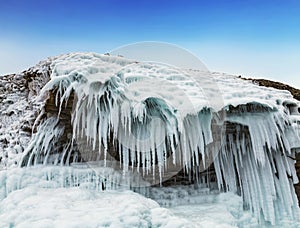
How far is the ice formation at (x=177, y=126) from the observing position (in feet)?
15.8

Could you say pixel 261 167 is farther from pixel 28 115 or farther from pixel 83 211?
pixel 28 115

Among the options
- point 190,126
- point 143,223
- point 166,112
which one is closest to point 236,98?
point 190,126

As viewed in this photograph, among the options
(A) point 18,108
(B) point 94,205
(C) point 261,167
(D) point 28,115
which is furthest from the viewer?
(A) point 18,108

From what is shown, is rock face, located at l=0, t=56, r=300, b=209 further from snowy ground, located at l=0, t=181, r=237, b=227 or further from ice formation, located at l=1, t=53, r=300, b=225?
snowy ground, located at l=0, t=181, r=237, b=227

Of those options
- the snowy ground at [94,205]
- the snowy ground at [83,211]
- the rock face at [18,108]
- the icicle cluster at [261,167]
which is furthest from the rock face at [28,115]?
the snowy ground at [83,211]

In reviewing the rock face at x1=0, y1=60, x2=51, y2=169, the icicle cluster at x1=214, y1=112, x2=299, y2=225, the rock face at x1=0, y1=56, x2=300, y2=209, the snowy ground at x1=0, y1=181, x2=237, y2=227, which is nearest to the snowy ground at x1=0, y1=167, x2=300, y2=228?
the snowy ground at x1=0, y1=181, x2=237, y2=227

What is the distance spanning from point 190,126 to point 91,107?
4.92 ft

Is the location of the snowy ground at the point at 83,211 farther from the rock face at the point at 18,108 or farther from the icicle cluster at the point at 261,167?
the icicle cluster at the point at 261,167

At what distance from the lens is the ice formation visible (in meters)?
4.80

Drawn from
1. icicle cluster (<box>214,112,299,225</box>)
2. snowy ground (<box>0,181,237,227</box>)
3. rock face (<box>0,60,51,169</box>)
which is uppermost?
rock face (<box>0,60,51,169</box>)

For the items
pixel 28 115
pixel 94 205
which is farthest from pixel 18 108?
pixel 94 205

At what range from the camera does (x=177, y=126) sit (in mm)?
4895

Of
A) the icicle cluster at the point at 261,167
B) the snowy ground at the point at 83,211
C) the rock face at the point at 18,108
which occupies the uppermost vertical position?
the rock face at the point at 18,108

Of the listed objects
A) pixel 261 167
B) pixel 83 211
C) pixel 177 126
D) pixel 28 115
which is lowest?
pixel 83 211
